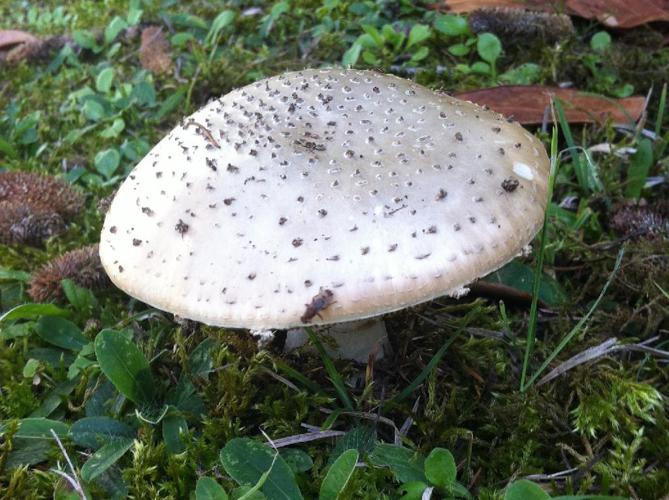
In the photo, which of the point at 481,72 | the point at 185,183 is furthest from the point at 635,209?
the point at 185,183

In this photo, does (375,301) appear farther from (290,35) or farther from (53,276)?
(290,35)

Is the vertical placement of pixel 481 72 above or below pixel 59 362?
above

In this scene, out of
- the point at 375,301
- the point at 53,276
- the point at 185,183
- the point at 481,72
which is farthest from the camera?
the point at 481,72

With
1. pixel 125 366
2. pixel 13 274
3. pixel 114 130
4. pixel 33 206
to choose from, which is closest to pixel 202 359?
pixel 125 366

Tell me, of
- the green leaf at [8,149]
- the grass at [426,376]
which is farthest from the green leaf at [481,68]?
the green leaf at [8,149]

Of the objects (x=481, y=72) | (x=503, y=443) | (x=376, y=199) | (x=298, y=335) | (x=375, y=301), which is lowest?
(x=503, y=443)

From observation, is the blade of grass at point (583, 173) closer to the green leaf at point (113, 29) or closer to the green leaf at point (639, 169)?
the green leaf at point (639, 169)

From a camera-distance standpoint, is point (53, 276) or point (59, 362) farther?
point (53, 276)

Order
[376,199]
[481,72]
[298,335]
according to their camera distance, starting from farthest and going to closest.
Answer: [481,72] → [298,335] → [376,199]
